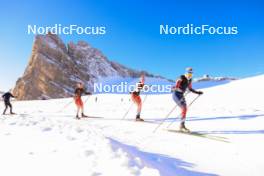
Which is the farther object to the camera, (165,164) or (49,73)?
(49,73)

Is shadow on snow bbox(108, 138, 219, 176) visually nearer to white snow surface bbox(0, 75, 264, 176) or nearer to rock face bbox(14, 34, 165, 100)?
white snow surface bbox(0, 75, 264, 176)

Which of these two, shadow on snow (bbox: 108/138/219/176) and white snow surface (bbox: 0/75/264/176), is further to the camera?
shadow on snow (bbox: 108/138/219/176)

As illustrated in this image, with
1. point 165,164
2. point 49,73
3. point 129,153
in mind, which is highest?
point 49,73

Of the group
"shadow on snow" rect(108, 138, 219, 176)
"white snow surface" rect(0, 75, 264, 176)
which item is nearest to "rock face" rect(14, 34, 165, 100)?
"white snow surface" rect(0, 75, 264, 176)

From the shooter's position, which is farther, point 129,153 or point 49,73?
point 49,73

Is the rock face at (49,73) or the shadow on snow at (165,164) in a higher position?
the rock face at (49,73)

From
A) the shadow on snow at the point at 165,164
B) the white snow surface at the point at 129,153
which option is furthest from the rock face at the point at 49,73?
the shadow on snow at the point at 165,164

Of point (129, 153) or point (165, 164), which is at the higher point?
point (129, 153)

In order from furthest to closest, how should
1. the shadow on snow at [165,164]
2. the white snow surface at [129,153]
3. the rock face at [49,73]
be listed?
the rock face at [49,73]
the shadow on snow at [165,164]
the white snow surface at [129,153]

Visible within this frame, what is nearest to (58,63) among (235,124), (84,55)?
(84,55)

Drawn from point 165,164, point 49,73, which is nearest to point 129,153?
point 165,164

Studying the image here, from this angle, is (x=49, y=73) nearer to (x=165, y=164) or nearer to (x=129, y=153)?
(x=129, y=153)

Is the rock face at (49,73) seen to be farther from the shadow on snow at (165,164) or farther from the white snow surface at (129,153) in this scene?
the shadow on snow at (165,164)

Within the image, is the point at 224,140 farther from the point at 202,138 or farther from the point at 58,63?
the point at 58,63
